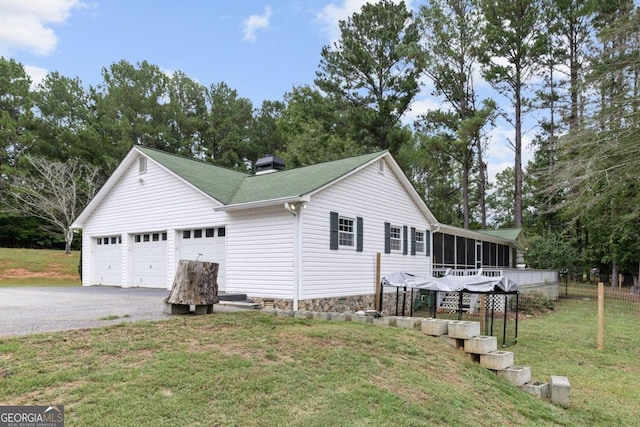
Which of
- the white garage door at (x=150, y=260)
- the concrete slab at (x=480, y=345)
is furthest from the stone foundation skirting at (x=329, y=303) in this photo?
the concrete slab at (x=480, y=345)

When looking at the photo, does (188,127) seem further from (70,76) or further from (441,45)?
(441,45)

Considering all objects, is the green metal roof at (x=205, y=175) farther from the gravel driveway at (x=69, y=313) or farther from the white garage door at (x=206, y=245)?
the gravel driveway at (x=69, y=313)

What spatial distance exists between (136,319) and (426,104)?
27366 millimetres

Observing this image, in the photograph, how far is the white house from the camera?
11289 millimetres

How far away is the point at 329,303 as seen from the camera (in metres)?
11.8

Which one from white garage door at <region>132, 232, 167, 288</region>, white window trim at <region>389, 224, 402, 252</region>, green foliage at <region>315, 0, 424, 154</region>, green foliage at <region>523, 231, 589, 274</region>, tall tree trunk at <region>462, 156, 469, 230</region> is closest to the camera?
white garage door at <region>132, 232, 167, 288</region>

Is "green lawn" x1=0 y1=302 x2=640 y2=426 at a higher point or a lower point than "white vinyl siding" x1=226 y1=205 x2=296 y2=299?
lower

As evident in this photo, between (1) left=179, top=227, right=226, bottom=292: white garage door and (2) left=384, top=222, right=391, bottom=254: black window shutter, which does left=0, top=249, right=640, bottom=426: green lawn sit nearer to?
(1) left=179, top=227, right=226, bottom=292: white garage door

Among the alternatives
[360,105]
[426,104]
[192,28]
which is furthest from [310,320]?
[426,104]

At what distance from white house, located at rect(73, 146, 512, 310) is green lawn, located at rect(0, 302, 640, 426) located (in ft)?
14.1

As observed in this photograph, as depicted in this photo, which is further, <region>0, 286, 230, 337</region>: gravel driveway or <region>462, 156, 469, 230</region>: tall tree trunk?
<region>462, 156, 469, 230</region>: tall tree trunk

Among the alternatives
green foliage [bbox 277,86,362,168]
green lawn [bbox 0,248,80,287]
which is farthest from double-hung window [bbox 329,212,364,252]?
green lawn [bbox 0,248,80,287]

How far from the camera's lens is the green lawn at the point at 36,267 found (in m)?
23.9

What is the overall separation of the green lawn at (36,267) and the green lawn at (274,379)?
21322 mm
